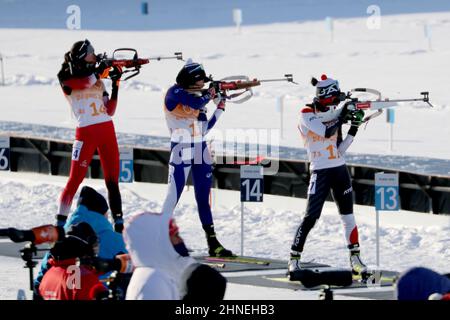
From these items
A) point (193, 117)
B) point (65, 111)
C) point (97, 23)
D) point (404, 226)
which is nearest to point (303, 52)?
point (65, 111)

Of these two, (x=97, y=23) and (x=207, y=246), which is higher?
(x=97, y=23)

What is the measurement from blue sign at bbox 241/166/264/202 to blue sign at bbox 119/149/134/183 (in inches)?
86.6

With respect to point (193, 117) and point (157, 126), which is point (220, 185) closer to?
point (193, 117)

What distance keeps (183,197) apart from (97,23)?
102 ft

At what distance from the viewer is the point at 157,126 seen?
28.2 metres

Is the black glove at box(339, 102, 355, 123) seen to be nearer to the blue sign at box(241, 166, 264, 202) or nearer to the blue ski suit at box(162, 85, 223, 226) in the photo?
the blue ski suit at box(162, 85, 223, 226)

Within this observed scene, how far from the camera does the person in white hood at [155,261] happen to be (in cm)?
880

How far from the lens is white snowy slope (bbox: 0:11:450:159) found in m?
27.9

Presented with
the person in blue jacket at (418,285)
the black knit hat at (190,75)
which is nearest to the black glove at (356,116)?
the black knit hat at (190,75)

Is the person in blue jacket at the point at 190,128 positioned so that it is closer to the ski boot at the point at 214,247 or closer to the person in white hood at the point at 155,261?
the ski boot at the point at 214,247

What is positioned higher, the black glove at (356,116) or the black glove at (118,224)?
the black glove at (356,116)

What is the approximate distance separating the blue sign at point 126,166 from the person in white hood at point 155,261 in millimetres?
9043

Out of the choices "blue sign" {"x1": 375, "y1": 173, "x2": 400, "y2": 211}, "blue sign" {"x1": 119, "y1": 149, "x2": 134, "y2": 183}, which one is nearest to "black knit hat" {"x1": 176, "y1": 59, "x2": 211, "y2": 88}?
"blue sign" {"x1": 375, "y1": 173, "x2": 400, "y2": 211}

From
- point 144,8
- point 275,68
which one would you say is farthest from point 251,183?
point 144,8
